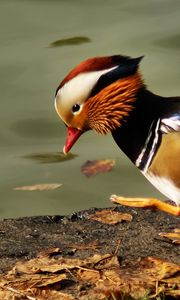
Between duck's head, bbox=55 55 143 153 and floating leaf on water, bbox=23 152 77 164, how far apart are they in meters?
1.66

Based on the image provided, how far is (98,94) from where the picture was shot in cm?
458

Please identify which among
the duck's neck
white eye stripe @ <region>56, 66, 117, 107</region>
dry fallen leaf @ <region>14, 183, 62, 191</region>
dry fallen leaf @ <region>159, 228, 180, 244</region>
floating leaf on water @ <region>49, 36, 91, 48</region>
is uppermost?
floating leaf on water @ <region>49, 36, 91, 48</region>

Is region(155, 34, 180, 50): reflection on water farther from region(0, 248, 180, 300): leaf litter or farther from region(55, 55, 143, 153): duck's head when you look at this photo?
region(0, 248, 180, 300): leaf litter

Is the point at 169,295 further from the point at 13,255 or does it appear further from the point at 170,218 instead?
the point at 170,218

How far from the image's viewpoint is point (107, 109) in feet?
15.4

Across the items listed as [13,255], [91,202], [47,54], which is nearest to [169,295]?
[13,255]

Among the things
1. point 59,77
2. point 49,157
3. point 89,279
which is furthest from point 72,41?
point 89,279

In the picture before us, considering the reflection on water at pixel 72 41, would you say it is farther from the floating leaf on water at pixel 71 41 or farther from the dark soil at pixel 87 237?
the dark soil at pixel 87 237

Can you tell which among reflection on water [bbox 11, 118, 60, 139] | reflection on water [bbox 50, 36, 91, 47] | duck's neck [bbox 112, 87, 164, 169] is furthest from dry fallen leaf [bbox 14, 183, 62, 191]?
reflection on water [bbox 50, 36, 91, 47]

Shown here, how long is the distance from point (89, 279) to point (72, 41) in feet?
14.0

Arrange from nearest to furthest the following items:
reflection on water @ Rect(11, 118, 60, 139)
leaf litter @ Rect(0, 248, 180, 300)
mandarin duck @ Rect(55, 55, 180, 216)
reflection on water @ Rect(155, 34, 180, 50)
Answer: leaf litter @ Rect(0, 248, 180, 300)
mandarin duck @ Rect(55, 55, 180, 216)
reflection on water @ Rect(11, 118, 60, 139)
reflection on water @ Rect(155, 34, 180, 50)

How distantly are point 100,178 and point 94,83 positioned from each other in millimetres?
1845

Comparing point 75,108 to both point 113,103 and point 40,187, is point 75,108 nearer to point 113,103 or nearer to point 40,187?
point 113,103

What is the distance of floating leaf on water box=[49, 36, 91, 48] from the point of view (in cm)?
776
